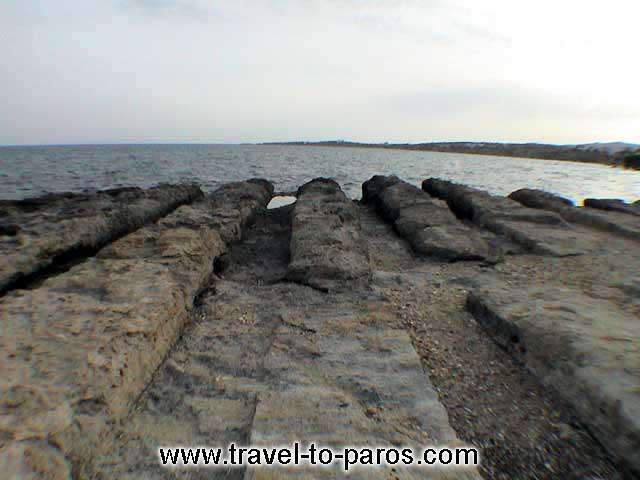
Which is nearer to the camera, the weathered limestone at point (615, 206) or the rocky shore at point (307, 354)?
the rocky shore at point (307, 354)

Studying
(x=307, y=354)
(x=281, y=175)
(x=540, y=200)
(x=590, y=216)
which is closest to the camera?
(x=307, y=354)

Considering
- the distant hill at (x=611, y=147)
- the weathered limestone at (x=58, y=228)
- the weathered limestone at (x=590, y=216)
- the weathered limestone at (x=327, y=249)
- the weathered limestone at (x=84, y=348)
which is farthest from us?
the distant hill at (x=611, y=147)

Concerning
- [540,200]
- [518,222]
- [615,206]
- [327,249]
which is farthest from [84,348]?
[615,206]

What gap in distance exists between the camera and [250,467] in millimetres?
1731

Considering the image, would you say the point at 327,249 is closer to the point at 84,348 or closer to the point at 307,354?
the point at 307,354

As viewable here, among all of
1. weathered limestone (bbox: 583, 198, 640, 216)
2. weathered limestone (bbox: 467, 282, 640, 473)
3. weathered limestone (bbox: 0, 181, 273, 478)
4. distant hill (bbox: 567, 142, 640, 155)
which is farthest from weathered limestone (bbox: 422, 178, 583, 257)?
distant hill (bbox: 567, 142, 640, 155)

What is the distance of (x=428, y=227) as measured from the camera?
612cm

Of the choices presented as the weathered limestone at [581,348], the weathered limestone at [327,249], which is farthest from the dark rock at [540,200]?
the weathered limestone at [581,348]

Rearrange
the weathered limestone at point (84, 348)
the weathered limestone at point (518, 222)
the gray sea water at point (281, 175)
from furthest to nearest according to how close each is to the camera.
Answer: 1. the gray sea water at point (281, 175)
2. the weathered limestone at point (518, 222)
3. the weathered limestone at point (84, 348)

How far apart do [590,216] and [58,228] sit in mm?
8892

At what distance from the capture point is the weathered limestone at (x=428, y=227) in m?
5.13

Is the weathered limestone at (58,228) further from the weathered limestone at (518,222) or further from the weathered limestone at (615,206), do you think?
the weathered limestone at (615,206)

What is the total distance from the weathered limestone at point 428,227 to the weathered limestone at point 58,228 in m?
4.52

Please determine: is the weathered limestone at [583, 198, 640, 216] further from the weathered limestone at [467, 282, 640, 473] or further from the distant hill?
the distant hill
